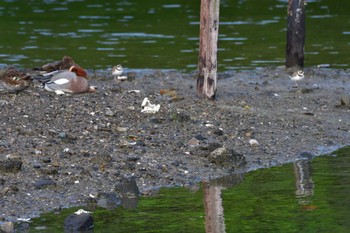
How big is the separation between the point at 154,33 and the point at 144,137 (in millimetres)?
16693

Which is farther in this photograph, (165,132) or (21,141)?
(165,132)

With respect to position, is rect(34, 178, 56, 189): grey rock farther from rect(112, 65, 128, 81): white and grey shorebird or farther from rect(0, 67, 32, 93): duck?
rect(112, 65, 128, 81): white and grey shorebird

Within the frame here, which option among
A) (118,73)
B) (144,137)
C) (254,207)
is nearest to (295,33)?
(118,73)

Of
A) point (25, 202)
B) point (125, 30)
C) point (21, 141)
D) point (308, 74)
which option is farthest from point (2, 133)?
point (125, 30)

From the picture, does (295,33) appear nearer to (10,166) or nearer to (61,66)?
(61,66)

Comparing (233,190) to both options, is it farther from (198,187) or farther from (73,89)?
(73,89)

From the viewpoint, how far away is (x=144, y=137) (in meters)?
15.3

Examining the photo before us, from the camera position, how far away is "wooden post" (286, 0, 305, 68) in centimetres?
2198

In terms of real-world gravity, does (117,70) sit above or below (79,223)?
below

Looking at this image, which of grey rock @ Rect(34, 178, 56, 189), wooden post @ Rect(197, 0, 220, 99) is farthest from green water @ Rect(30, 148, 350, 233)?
wooden post @ Rect(197, 0, 220, 99)

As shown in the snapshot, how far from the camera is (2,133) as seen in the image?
14.8 m

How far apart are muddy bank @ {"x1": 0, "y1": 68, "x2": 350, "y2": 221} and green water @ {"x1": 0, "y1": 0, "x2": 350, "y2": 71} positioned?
5.28 m

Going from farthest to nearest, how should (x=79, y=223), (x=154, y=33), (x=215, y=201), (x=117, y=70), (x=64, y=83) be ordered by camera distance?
(x=154, y=33)
(x=117, y=70)
(x=64, y=83)
(x=215, y=201)
(x=79, y=223)

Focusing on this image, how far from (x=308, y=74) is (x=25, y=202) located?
40.8 ft
